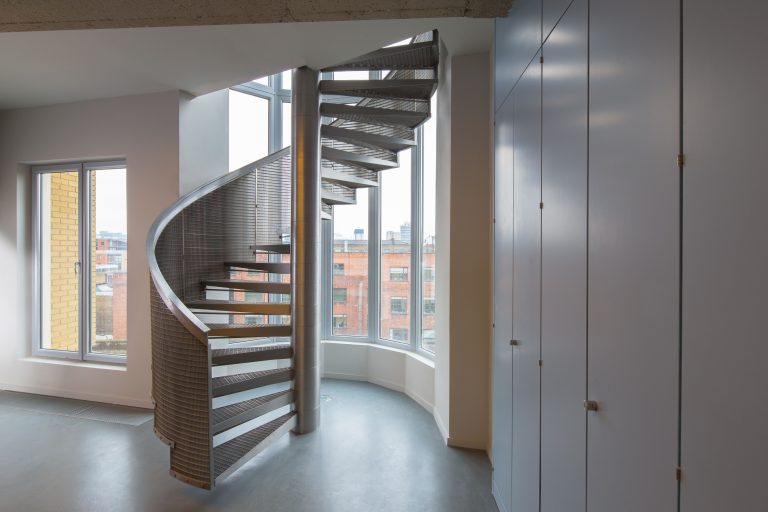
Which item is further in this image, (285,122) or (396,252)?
(285,122)

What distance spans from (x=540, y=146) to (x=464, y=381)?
205 cm

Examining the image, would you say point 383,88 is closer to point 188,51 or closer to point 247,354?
point 188,51

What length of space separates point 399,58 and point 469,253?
1892 millimetres

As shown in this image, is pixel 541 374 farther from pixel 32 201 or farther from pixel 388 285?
pixel 32 201

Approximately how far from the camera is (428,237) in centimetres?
457

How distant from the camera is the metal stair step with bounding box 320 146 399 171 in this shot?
152 inches

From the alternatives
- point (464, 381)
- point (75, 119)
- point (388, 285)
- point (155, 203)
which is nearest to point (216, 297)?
point (155, 203)

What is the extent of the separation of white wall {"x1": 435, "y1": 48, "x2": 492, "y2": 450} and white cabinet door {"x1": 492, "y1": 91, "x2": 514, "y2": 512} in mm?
505

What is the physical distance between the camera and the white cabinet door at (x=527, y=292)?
180 cm

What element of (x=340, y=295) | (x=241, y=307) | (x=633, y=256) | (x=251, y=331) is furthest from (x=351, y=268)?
(x=633, y=256)

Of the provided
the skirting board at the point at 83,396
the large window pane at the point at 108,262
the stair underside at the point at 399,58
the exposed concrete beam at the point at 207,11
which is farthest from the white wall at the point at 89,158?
the exposed concrete beam at the point at 207,11

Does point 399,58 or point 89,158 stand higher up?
point 399,58

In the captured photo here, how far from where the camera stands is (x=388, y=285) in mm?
4957

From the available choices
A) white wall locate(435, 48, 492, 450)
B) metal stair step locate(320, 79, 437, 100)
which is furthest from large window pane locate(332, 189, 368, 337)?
white wall locate(435, 48, 492, 450)
